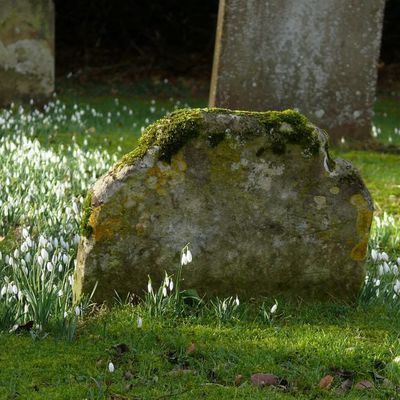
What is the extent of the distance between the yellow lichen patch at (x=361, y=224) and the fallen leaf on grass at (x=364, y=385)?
3.59 ft

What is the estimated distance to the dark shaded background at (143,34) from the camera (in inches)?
749

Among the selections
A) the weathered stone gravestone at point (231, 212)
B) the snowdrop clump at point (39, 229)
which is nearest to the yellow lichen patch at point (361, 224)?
the weathered stone gravestone at point (231, 212)

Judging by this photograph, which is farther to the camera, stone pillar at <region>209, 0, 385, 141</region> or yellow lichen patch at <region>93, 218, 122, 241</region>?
stone pillar at <region>209, 0, 385, 141</region>

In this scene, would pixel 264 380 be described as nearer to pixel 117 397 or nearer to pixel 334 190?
pixel 117 397

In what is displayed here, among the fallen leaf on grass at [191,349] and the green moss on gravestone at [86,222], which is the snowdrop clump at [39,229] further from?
the fallen leaf on grass at [191,349]

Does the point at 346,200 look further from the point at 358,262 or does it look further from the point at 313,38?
the point at 313,38

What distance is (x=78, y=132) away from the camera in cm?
1118

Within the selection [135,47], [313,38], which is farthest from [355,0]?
[135,47]

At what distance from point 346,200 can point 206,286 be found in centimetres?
93

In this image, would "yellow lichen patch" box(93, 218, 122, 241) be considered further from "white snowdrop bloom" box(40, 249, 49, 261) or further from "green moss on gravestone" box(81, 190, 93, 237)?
"white snowdrop bloom" box(40, 249, 49, 261)

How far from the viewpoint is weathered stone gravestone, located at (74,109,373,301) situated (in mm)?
5316

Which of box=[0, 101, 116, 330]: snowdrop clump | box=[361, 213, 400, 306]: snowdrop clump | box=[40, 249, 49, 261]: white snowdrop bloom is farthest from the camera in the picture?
box=[361, 213, 400, 306]: snowdrop clump

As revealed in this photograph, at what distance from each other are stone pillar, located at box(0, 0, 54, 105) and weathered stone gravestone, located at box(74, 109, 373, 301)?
24.3 ft

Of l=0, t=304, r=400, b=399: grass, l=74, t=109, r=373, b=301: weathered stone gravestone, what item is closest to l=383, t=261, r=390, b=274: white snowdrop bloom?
l=74, t=109, r=373, b=301: weathered stone gravestone
